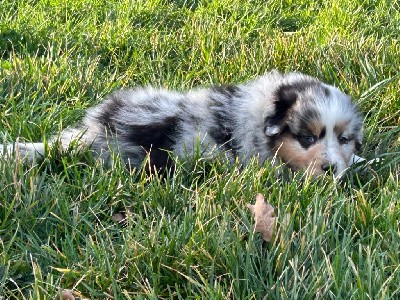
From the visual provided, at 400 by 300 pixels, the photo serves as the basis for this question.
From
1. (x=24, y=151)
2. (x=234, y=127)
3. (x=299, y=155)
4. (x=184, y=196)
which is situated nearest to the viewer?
(x=184, y=196)

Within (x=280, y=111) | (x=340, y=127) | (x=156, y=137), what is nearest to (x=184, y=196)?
(x=156, y=137)

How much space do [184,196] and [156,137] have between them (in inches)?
28.9

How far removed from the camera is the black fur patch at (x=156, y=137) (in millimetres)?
4465

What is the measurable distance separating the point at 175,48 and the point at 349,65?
147cm

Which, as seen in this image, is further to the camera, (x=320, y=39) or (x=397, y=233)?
(x=320, y=39)

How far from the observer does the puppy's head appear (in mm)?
4500

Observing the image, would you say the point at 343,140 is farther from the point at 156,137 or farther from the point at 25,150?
the point at 25,150

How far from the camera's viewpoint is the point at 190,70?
6.02 meters

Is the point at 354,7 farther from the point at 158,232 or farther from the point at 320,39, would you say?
the point at 158,232

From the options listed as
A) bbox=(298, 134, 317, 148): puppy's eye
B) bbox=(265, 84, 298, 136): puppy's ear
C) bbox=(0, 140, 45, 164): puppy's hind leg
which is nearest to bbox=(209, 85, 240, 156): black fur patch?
bbox=(265, 84, 298, 136): puppy's ear

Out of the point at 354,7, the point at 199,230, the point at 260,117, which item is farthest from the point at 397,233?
the point at 354,7

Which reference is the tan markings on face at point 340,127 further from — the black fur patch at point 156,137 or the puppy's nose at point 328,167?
the black fur patch at point 156,137

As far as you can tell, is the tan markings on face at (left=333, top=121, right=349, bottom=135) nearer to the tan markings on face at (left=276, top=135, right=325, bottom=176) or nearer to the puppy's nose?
the tan markings on face at (left=276, top=135, right=325, bottom=176)

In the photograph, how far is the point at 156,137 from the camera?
4.54 metres
